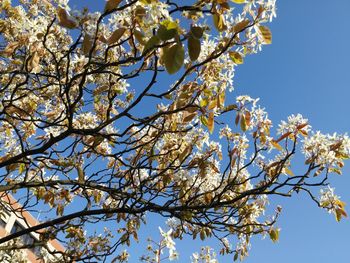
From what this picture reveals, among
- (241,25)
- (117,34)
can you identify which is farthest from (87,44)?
(241,25)

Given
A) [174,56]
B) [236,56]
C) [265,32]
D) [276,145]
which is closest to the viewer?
[174,56]

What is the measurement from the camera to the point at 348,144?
3.20m

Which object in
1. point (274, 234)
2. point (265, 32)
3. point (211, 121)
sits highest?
point (265, 32)

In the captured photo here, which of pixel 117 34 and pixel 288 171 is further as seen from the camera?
pixel 288 171

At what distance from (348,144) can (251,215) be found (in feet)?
4.83

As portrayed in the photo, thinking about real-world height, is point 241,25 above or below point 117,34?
above

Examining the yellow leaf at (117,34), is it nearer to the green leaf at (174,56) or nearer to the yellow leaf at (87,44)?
the yellow leaf at (87,44)

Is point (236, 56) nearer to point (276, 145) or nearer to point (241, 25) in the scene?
point (241, 25)

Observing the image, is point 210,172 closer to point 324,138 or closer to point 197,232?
point 197,232

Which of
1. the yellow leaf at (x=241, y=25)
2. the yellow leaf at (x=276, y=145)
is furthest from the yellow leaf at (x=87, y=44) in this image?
the yellow leaf at (x=276, y=145)

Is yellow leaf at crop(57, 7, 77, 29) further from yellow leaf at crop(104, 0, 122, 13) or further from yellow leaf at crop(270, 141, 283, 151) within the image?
→ yellow leaf at crop(270, 141, 283, 151)

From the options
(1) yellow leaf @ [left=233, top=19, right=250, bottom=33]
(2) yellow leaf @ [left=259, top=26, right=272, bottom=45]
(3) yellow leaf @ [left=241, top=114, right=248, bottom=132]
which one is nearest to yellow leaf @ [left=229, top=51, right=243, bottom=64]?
(1) yellow leaf @ [left=233, top=19, right=250, bottom=33]

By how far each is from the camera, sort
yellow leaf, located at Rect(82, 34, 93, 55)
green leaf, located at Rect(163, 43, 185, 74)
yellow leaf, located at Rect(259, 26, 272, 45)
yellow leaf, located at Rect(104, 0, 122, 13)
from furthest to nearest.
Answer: yellow leaf, located at Rect(259, 26, 272, 45) < yellow leaf, located at Rect(82, 34, 93, 55) < yellow leaf, located at Rect(104, 0, 122, 13) < green leaf, located at Rect(163, 43, 185, 74)

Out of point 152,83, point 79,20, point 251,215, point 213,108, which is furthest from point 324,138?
point 79,20
